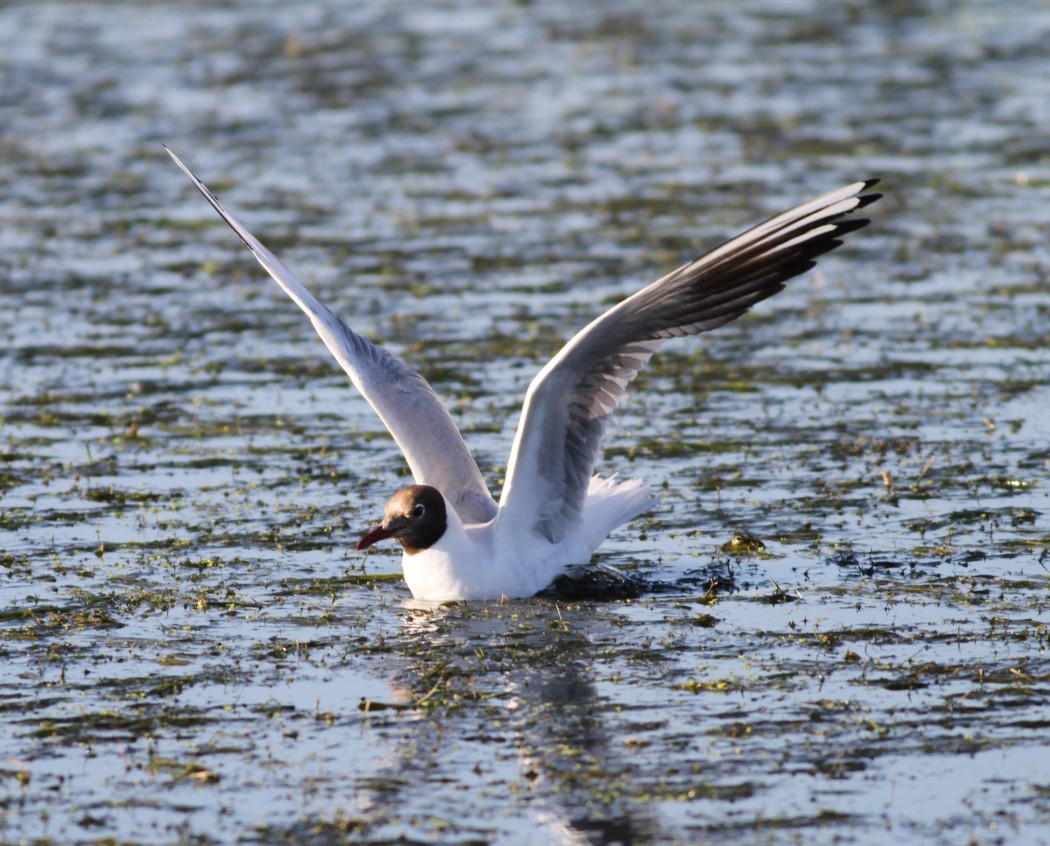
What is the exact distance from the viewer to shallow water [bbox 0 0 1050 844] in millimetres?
7762

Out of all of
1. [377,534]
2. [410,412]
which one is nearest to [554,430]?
[377,534]

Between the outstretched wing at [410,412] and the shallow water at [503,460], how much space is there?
28.6 inches

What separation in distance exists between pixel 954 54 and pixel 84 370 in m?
20.8

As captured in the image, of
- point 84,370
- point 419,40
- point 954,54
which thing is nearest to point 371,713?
point 84,370

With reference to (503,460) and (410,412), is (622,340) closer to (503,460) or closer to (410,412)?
(410,412)

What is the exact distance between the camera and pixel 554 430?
1070cm

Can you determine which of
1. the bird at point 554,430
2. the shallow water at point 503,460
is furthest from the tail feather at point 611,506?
the shallow water at point 503,460

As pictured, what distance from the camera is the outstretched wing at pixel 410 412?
460 inches

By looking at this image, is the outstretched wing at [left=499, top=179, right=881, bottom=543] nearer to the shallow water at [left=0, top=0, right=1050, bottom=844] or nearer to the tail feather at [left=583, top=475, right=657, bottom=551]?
the tail feather at [left=583, top=475, right=657, bottom=551]

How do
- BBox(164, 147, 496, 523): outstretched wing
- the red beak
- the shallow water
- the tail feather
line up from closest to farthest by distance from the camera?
the shallow water
the red beak
the tail feather
BBox(164, 147, 496, 523): outstretched wing

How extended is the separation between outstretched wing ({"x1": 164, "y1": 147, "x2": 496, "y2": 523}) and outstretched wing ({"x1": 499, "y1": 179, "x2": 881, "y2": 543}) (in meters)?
0.72

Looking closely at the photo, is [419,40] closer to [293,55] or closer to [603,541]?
[293,55]

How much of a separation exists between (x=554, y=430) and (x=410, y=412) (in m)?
1.48

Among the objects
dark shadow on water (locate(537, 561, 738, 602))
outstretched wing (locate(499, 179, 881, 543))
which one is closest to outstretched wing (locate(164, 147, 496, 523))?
outstretched wing (locate(499, 179, 881, 543))
